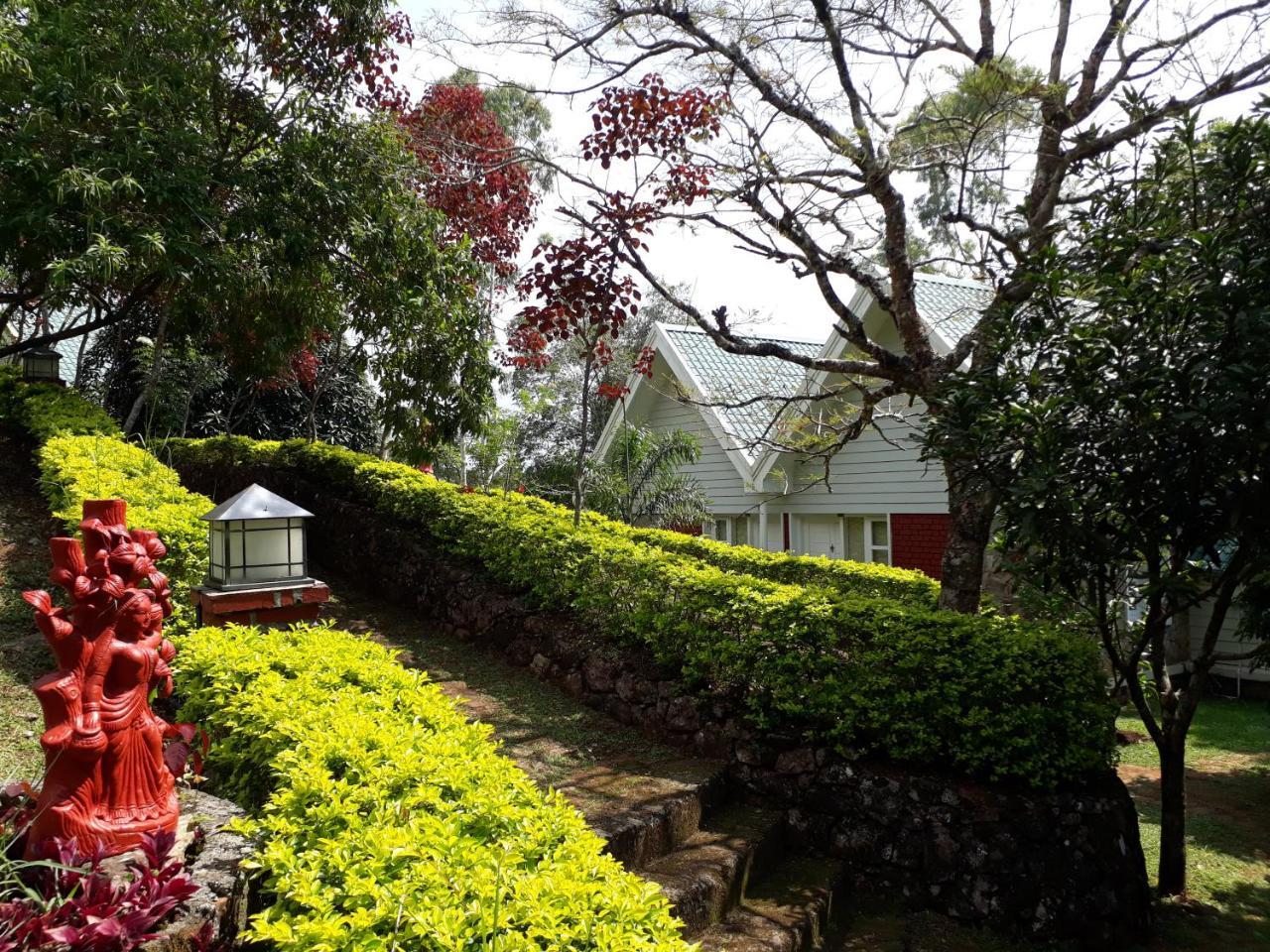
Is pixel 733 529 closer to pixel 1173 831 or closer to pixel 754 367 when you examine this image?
pixel 754 367

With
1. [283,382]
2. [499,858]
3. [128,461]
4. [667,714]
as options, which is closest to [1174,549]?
[667,714]

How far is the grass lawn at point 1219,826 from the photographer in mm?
5109

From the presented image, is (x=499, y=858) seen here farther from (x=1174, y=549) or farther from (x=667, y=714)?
(x=1174, y=549)

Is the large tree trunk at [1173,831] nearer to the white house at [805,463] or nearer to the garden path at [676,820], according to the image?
the garden path at [676,820]

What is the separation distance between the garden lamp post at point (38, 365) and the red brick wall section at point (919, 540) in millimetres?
13200

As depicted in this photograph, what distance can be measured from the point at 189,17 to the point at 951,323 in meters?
10.5

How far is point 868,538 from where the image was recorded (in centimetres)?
1367

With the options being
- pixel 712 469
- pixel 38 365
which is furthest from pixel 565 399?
pixel 38 365

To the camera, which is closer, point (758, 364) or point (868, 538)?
point (868, 538)

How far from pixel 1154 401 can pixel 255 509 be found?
543 centimetres

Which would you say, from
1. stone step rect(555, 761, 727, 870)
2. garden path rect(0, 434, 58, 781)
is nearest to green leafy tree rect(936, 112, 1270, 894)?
stone step rect(555, 761, 727, 870)

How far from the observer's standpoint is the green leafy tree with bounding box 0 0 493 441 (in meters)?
6.17

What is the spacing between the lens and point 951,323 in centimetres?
1269

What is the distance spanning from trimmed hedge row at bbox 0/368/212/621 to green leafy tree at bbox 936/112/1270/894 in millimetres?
5175
